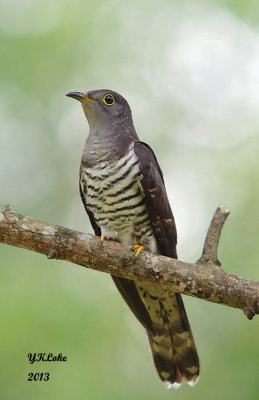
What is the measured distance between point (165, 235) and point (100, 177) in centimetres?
68

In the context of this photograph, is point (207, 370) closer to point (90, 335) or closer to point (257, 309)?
point (90, 335)

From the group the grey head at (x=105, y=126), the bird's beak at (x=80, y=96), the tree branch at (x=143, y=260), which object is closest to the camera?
the tree branch at (x=143, y=260)

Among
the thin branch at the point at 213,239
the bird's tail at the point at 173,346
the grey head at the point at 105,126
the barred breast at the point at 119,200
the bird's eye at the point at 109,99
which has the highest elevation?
the bird's eye at the point at 109,99

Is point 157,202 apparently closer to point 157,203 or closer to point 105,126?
point 157,203

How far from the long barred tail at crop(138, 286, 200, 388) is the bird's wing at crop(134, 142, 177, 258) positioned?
1.45ft

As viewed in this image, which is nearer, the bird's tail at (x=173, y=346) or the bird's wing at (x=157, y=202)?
the bird's wing at (x=157, y=202)

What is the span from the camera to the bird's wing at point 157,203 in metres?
3.90

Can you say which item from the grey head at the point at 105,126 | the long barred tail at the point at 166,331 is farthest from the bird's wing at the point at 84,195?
the long barred tail at the point at 166,331

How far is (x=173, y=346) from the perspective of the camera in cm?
427

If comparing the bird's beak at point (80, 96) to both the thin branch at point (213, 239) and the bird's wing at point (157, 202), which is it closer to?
the bird's wing at point (157, 202)

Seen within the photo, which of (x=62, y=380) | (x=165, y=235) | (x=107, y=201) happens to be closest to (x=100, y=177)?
(x=107, y=201)

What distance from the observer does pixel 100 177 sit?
3.91m

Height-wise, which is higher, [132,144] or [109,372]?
[132,144]

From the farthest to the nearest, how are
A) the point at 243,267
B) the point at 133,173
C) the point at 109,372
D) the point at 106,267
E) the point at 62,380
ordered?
the point at 243,267 < the point at 109,372 < the point at 62,380 < the point at 133,173 < the point at 106,267
